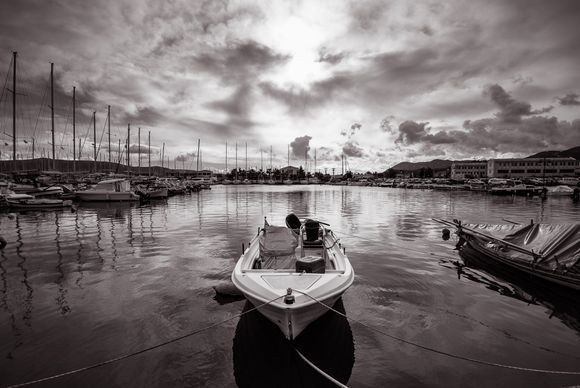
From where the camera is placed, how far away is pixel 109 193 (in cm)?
4853

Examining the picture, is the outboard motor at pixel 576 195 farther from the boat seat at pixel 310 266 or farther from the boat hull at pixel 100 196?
the boat hull at pixel 100 196

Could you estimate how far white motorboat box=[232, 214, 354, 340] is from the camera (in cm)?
688

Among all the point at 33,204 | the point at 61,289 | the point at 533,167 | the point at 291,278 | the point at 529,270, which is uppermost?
the point at 533,167

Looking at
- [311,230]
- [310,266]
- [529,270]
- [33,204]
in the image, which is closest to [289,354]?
[310,266]

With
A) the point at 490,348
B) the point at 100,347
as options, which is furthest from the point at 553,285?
the point at 100,347

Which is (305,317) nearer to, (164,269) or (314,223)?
(314,223)

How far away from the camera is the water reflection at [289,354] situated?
6.81m

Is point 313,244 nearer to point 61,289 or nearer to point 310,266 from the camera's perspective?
point 310,266

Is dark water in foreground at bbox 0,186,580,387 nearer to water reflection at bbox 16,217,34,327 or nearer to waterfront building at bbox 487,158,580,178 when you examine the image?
water reflection at bbox 16,217,34,327

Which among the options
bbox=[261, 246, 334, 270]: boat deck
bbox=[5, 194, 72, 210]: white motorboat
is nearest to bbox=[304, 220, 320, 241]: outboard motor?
bbox=[261, 246, 334, 270]: boat deck

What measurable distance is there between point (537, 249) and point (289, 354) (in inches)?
486

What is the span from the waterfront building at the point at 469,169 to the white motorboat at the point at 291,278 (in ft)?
653

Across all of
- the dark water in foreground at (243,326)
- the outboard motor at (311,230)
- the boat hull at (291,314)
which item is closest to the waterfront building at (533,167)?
the dark water in foreground at (243,326)

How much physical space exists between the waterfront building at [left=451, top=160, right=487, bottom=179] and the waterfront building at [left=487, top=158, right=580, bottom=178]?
16042mm
